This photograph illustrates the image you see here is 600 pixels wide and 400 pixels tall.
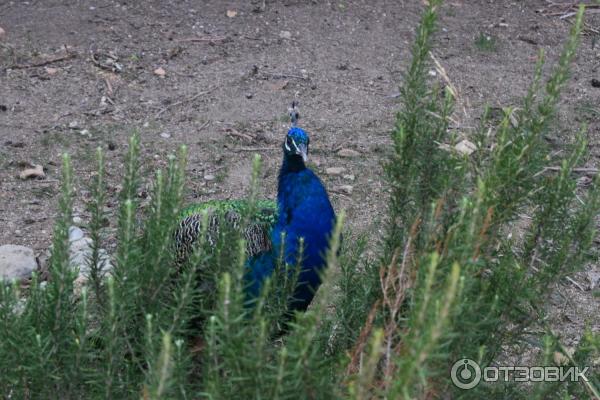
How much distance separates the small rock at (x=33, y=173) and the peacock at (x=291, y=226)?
5.12 feet

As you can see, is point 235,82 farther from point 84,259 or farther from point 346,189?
point 84,259

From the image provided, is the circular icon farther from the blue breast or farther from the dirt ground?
the dirt ground

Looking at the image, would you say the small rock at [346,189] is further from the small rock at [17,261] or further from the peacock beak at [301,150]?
the small rock at [17,261]

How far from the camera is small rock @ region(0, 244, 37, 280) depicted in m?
3.61

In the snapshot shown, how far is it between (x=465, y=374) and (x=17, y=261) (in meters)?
2.29

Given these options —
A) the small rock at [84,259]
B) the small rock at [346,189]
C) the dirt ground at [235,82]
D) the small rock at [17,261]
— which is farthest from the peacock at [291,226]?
the small rock at [346,189]

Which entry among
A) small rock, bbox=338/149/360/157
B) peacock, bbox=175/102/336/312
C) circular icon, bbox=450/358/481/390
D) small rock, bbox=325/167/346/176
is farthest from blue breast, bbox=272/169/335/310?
small rock, bbox=338/149/360/157

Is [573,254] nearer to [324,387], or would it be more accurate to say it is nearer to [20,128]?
[324,387]

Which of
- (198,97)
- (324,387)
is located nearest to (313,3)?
(198,97)

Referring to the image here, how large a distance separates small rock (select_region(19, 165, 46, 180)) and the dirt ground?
6 cm

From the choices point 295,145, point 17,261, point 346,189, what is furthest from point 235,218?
point 346,189

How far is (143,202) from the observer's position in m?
4.27

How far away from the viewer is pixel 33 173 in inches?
176

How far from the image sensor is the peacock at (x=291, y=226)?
2.96m
